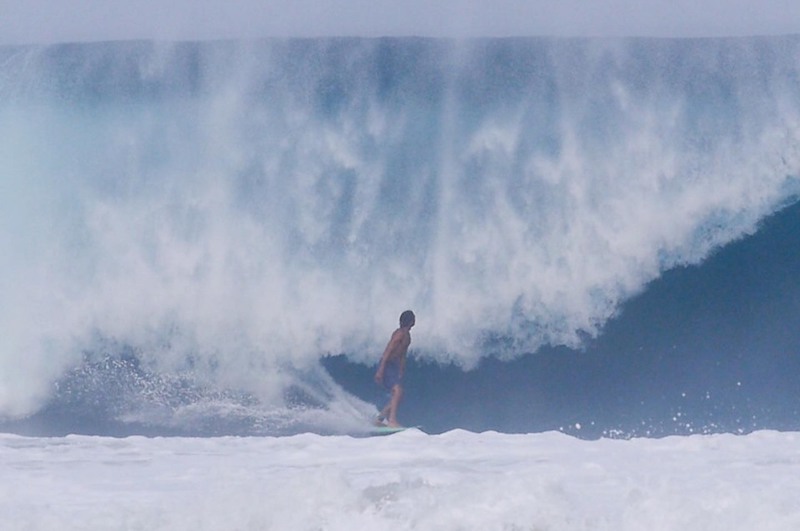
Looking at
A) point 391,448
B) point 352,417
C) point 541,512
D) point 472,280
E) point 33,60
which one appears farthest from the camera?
point 33,60

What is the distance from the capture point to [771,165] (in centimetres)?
724

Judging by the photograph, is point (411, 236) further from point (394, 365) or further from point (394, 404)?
point (394, 404)

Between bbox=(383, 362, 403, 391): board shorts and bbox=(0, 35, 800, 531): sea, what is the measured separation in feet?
1.83

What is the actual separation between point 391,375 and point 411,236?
125 centimetres

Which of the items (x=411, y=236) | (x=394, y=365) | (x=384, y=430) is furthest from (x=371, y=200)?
(x=384, y=430)

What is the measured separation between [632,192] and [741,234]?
29.0 inches

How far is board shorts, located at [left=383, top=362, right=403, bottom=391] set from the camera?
6180 millimetres

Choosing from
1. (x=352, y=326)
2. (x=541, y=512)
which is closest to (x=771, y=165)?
(x=352, y=326)

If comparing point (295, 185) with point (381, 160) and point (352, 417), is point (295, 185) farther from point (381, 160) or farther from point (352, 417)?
point (352, 417)

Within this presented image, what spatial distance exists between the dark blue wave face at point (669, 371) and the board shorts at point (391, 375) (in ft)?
2.26

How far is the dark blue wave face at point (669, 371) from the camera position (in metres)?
6.82

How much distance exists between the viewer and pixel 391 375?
6.20m

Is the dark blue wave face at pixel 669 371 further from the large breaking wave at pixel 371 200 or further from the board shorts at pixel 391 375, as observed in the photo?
the board shorts at pixel 391 375

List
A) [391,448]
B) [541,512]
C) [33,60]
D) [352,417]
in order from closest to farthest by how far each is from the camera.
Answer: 1. [541,512]
2. [391,448]
3. [352,417]
4. [33,60]
